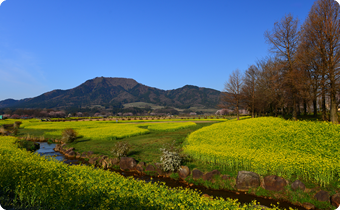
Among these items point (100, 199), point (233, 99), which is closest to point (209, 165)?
point (100, 199)

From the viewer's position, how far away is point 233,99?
186ft

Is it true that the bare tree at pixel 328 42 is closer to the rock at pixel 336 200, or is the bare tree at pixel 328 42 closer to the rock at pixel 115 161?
the rock at pixel 336 200

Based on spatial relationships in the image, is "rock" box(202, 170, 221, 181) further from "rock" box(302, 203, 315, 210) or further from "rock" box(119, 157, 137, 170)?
"rock" box(119, 157, 137, 170)

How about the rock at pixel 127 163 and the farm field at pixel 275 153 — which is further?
Answer: the rock at pixel 127 163

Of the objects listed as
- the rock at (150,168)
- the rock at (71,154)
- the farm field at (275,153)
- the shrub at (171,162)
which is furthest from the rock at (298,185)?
the rock at (71,154)

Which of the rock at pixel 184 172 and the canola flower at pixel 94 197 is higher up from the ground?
the canola flower at pixel 94 197

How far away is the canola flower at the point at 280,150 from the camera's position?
420 inches

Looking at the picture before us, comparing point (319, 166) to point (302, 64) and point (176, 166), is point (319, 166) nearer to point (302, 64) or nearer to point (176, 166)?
point (176, 166)

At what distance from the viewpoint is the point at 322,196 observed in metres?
8.87

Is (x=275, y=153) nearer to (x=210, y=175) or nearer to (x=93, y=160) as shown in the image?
(x=210, y=175)

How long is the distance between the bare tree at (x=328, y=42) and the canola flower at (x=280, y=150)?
11.6 metres

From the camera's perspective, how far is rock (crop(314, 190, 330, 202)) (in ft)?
28.8

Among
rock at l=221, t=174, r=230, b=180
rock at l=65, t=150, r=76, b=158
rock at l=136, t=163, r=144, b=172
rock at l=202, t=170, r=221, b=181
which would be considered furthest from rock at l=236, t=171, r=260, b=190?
rock at l=65, t=150, r=76, b=158

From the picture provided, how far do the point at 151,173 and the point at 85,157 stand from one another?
27.9ft
